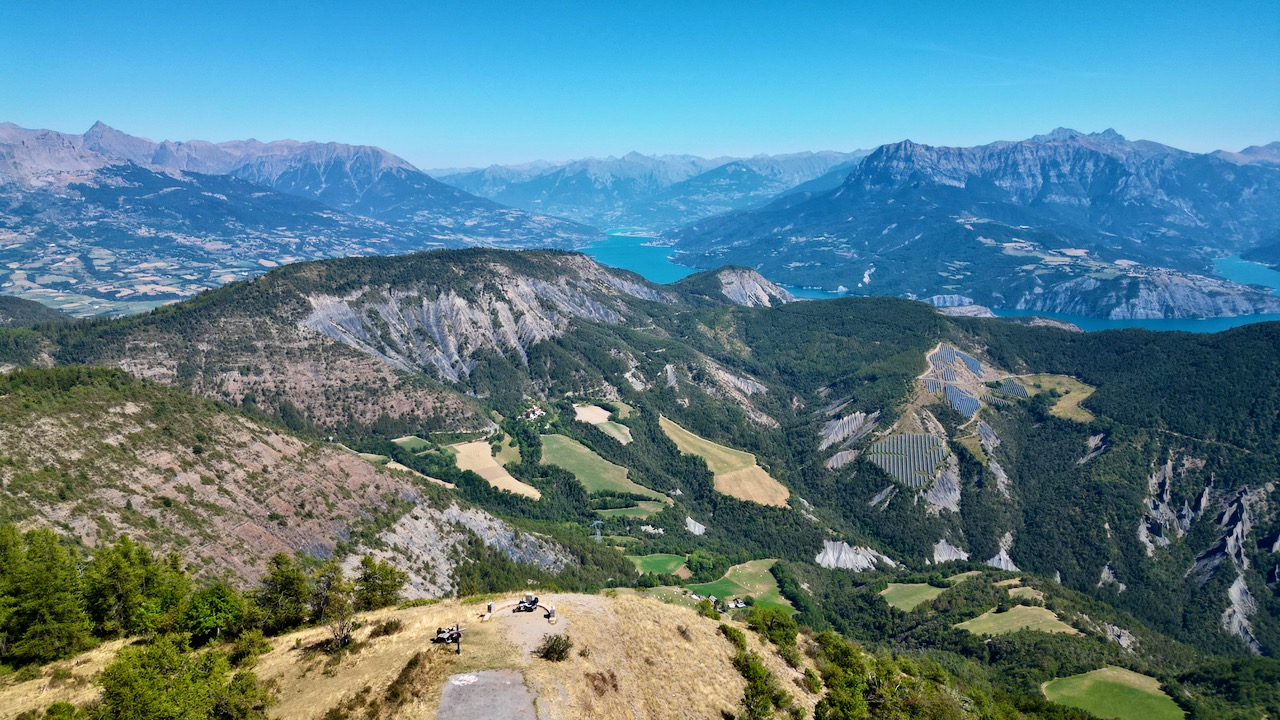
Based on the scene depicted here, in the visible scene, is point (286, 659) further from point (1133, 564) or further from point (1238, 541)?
point (1238, 541)

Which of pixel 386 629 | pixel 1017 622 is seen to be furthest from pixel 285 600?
pixel 1017 622

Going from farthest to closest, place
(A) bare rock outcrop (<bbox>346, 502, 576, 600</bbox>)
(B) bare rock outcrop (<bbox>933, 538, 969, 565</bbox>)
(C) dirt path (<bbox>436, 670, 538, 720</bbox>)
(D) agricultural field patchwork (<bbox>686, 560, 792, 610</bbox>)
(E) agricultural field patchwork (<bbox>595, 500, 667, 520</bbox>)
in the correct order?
(B) bare rock outcrop (<bbox>933, 538, 969, 565</bbox>) < (E) agricultural field patchwork (<bbox>595, 500, 667, 520</bbox>) < (D) agricultural field patchwork (<bbox>686, 560, 792, 610</bbox>) < (A) bare rock outcrop (<bbox>346, 502, 576, 600</bbox>) < (C) dirt path (<bbox>436, 670, 538, 720</bbox>)

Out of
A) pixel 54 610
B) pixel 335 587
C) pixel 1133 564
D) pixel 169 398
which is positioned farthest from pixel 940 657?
pixel 169 398

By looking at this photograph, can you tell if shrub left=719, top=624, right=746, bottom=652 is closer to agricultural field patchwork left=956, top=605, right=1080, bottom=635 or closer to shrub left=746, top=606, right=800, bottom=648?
shrub left=746, top=606, right=800, bottom=648

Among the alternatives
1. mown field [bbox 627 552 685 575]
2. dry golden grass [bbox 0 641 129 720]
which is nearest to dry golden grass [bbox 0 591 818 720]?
dry golden grass [bbox 0 641 129 720]

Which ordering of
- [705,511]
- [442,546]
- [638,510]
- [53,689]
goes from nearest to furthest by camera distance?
[53,689], [442,546], [638,510], [705,511]

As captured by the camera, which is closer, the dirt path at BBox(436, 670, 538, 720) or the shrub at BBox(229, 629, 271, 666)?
the dirt path at BBox(436, 670, 538, 720)

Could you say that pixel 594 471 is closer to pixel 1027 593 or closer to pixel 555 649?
pixel 1027 593

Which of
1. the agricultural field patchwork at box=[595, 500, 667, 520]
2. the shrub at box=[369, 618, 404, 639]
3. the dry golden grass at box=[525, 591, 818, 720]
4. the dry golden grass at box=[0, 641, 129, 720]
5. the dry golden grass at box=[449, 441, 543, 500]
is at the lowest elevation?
the agricultural field patchwork at box=[595, 500, 667, 520]

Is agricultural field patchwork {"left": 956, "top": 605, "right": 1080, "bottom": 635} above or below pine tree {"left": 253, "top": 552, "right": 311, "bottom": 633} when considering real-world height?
below
